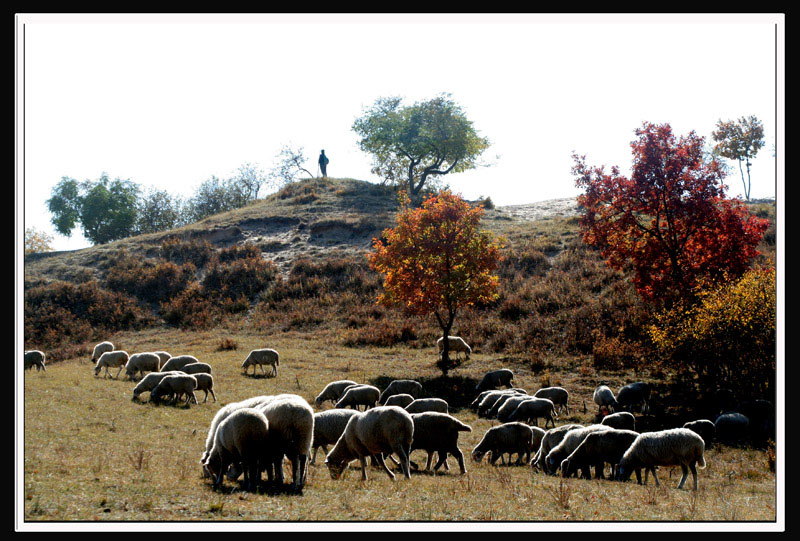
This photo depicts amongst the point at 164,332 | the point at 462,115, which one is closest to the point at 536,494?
the point at 164,332

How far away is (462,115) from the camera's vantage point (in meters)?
76.6

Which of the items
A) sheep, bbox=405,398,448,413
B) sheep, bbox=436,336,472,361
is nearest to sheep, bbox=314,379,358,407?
sheep, bbox=405,398,448,413

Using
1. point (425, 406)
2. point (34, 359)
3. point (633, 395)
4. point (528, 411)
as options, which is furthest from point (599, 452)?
point (34, 359)

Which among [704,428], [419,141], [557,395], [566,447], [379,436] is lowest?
[704,428]

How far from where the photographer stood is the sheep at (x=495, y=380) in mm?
25812

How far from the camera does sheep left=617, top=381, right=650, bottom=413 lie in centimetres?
2209

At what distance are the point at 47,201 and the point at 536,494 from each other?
8542 cm

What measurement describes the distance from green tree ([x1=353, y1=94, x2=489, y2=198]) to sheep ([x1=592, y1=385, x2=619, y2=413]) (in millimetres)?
53038

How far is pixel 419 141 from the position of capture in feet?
247

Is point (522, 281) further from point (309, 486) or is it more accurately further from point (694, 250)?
point (309, 486)

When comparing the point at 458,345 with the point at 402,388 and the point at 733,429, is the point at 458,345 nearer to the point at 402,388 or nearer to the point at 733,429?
the point at 402,388

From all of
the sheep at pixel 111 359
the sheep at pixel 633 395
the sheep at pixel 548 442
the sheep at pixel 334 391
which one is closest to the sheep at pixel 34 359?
the sheep at pixel 111 359

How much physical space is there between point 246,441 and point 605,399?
15.6 meters

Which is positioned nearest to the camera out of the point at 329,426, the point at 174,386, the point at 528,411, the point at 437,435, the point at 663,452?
the point at 663,452
